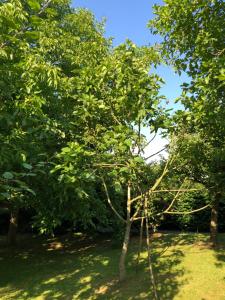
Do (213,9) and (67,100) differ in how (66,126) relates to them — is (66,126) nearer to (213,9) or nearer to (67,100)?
(67,100)

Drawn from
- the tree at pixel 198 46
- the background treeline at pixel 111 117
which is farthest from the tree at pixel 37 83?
the tree at pixel 198 46

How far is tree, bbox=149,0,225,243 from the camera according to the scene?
7418 mm

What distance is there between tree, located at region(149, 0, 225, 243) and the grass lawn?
5.35m

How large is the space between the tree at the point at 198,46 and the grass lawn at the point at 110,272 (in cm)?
535

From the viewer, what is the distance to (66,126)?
1135 cm

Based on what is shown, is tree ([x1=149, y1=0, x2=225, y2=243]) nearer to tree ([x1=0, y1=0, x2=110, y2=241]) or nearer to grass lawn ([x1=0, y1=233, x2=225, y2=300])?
tree ([x1=0, y1=0, x2=110, y2=241])

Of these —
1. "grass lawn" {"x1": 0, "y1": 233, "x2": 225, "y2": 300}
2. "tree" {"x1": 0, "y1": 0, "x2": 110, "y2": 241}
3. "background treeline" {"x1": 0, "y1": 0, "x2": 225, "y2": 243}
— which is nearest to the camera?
"tree" {"x1": 0, "y1": 0, "x2": 110, "y2": 241}

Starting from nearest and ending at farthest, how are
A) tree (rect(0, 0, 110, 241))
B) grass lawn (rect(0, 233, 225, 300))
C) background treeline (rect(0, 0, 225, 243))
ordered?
tree (rect(0, 0, 110, 241))
background treeline (rect(0, 0, 225, 243))
grass lawn (rect(0, 233, 225, 300))

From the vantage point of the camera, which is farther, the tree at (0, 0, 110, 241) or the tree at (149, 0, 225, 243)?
the tree at (149, 0, 225, 243)

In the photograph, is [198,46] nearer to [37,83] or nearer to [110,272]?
[37,83]

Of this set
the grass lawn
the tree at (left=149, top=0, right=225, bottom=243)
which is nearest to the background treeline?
the tree at (left=149, top=0, right=225, bottom=243)

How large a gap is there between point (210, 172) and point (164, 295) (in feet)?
18.7

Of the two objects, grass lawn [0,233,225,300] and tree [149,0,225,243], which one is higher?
tree [149,0,225,243]

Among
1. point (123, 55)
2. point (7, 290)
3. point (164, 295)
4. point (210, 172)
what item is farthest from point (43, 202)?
point (210, 172)
